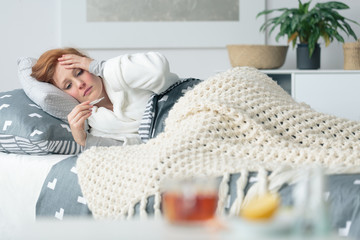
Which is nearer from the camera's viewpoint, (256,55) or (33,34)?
(256,55)

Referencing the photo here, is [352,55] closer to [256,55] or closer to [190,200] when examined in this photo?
[256,55]

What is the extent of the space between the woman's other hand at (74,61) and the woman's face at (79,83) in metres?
0.02

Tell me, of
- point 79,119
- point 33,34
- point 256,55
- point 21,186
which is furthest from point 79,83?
point 33,34

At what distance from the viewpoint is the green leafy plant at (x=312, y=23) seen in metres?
3.36

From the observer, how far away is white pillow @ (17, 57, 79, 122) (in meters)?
2.09

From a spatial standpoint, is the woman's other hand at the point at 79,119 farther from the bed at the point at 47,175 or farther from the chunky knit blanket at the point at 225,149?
the chunky knit blanket at the point at 225,149

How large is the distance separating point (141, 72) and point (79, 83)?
0.32 meters

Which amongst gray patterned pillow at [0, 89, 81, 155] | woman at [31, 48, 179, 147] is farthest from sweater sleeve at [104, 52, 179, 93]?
gray patterned pillow at [0, 89, 81, 155]

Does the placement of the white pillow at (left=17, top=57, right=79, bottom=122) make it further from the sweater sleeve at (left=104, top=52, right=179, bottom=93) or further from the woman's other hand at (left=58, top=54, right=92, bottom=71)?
the sweater sleeve at (left=104, top=52, right=179, bottom=93)

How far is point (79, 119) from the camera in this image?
1.99 metres

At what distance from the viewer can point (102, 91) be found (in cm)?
227

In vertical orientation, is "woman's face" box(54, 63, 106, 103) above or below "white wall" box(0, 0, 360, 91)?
below

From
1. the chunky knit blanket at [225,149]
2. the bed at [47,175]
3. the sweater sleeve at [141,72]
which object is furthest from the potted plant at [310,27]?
the chunky knit blanket at [225,149]

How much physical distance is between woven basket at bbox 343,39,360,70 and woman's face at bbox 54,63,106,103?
5.48 ft
